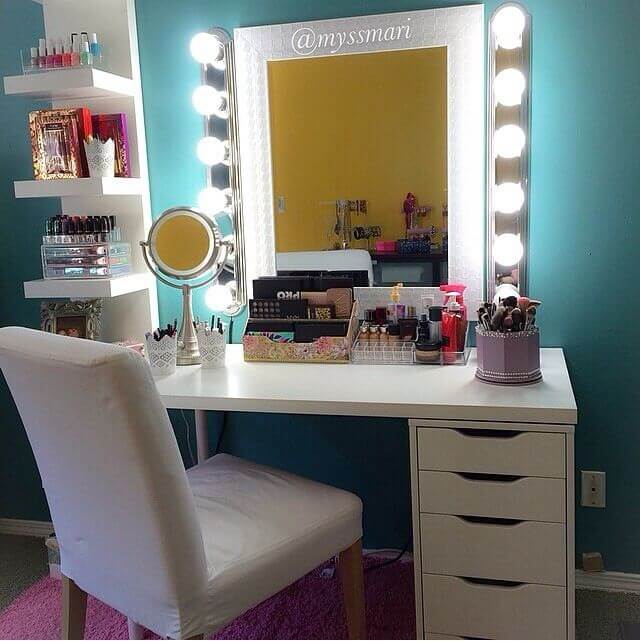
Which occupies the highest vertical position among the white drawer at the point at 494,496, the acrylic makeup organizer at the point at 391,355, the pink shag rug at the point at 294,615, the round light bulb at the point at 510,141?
the round light bulb at the point at 510,141

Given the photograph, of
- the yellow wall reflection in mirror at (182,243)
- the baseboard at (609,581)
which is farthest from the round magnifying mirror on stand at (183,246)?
the baseboard at (609,581)

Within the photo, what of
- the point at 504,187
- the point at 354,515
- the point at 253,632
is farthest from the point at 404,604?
the point at 504,187

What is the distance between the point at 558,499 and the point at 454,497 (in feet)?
0.69

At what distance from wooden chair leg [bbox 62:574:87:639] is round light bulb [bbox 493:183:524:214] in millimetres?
1379

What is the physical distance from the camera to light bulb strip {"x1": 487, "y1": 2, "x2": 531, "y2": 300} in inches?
80.3

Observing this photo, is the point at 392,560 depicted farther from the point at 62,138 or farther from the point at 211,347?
the point at 62,138

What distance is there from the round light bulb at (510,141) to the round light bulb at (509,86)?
0.06m

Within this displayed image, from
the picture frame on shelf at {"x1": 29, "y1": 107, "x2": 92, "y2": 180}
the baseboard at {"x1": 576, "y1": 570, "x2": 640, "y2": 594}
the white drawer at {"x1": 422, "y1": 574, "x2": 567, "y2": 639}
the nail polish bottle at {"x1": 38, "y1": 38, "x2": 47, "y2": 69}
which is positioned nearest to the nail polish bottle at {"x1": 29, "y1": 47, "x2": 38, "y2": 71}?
the nail polish bottle at {"x1": 38, "y1": 38, "x2": 47, "y2": 69}

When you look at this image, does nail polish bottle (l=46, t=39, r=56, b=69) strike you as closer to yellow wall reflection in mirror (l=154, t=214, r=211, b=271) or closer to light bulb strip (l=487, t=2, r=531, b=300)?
yellow wall reflection in mirror (l=154, t=214, r=211, b=271)

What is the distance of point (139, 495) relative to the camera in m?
1.42

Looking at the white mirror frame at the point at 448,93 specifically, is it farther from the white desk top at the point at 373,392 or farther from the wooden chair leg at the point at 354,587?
the wooden chair leg at the point at 354,587

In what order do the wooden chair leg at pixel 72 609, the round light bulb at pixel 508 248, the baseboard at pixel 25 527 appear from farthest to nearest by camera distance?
1. the baseboard at pixel 25 527
2. the round light bulb at pixel 508 248
3. the wooden chair leg at pixel 72 609

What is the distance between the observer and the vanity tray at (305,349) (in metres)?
2.07

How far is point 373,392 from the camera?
70.3 inches
